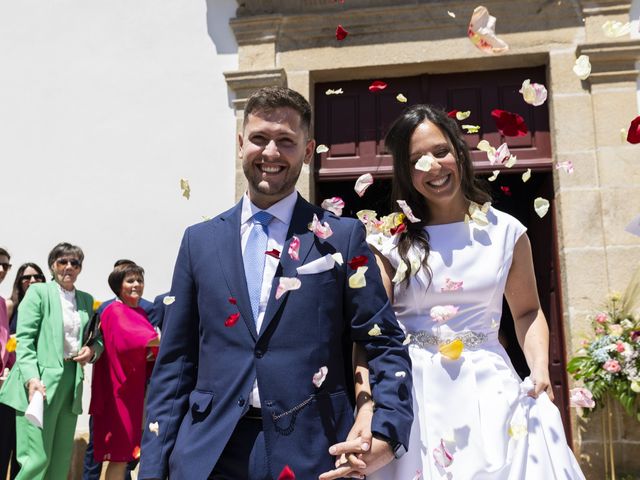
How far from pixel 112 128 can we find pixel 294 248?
4.59m

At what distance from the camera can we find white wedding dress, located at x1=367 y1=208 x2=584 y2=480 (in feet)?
6.91

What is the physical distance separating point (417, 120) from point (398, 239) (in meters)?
0.43

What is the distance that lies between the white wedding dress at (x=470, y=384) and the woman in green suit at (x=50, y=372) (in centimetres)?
305

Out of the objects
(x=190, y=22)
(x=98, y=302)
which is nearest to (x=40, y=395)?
(x=98, y=302)

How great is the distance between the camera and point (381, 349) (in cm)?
190

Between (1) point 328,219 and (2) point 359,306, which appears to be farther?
(1) point 328,219

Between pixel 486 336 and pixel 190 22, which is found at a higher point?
pixel 190 22

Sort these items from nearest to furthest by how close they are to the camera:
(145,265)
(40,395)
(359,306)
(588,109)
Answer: (359,306) < (40,395) < (588,109) < (145,265)

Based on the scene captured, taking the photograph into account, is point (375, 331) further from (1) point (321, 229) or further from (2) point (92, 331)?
(2) point (92, 331)

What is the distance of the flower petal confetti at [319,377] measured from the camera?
185cm

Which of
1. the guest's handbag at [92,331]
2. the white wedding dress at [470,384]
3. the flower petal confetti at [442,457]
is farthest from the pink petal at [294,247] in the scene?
the guest's handbag at [92,331]

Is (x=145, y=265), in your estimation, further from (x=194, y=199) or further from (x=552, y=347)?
(x=552, y=347)

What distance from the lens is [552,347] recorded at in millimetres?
5555

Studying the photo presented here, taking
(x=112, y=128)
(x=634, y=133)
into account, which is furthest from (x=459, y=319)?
(x=112, y=128)
